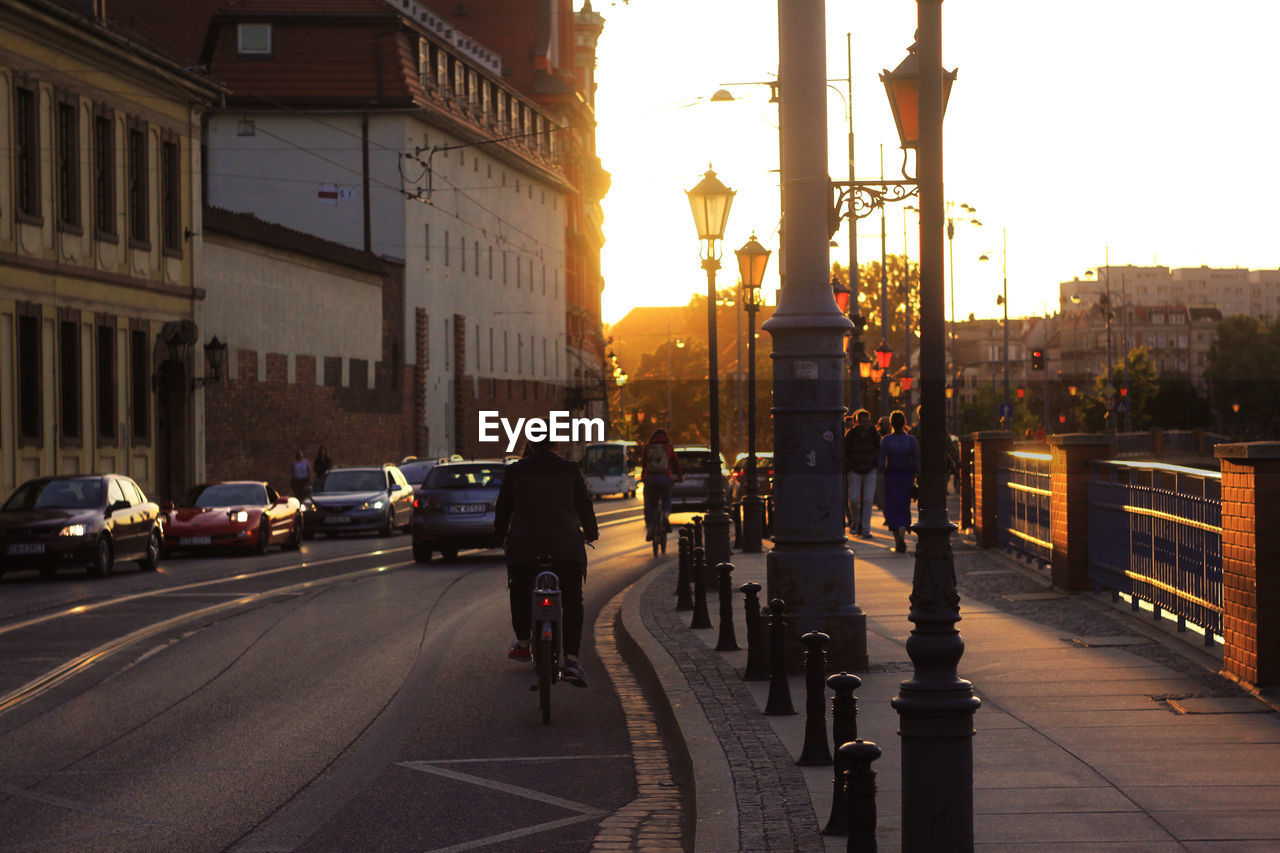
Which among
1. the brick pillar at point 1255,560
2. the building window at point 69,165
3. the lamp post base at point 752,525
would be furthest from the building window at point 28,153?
the brick pillar at point 1255,560

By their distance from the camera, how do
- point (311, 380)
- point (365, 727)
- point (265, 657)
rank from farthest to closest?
point (311, 380) < point (265, 657) < point (365, 727)

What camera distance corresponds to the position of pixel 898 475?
2456cm

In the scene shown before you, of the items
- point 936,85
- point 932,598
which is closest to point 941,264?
point 936,85

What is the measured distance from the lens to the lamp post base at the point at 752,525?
87.4 feet

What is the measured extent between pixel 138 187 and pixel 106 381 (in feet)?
Answer: 15.9

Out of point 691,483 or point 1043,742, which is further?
point 691,483

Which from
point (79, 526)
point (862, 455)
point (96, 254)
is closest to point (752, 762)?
point (862, 455)

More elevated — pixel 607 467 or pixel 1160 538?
pixel 1160 538

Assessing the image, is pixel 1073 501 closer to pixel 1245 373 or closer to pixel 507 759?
pixel 507 759

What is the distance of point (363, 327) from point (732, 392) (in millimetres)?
64778

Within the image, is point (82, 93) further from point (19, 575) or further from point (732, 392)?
point (732, 392)

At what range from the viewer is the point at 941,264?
656 cm

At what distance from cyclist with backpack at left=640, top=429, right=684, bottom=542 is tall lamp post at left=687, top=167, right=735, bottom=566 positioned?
4638mm

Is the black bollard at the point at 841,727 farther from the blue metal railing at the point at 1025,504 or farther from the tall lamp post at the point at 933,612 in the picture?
the blue metal railing at the point at 1025,504
